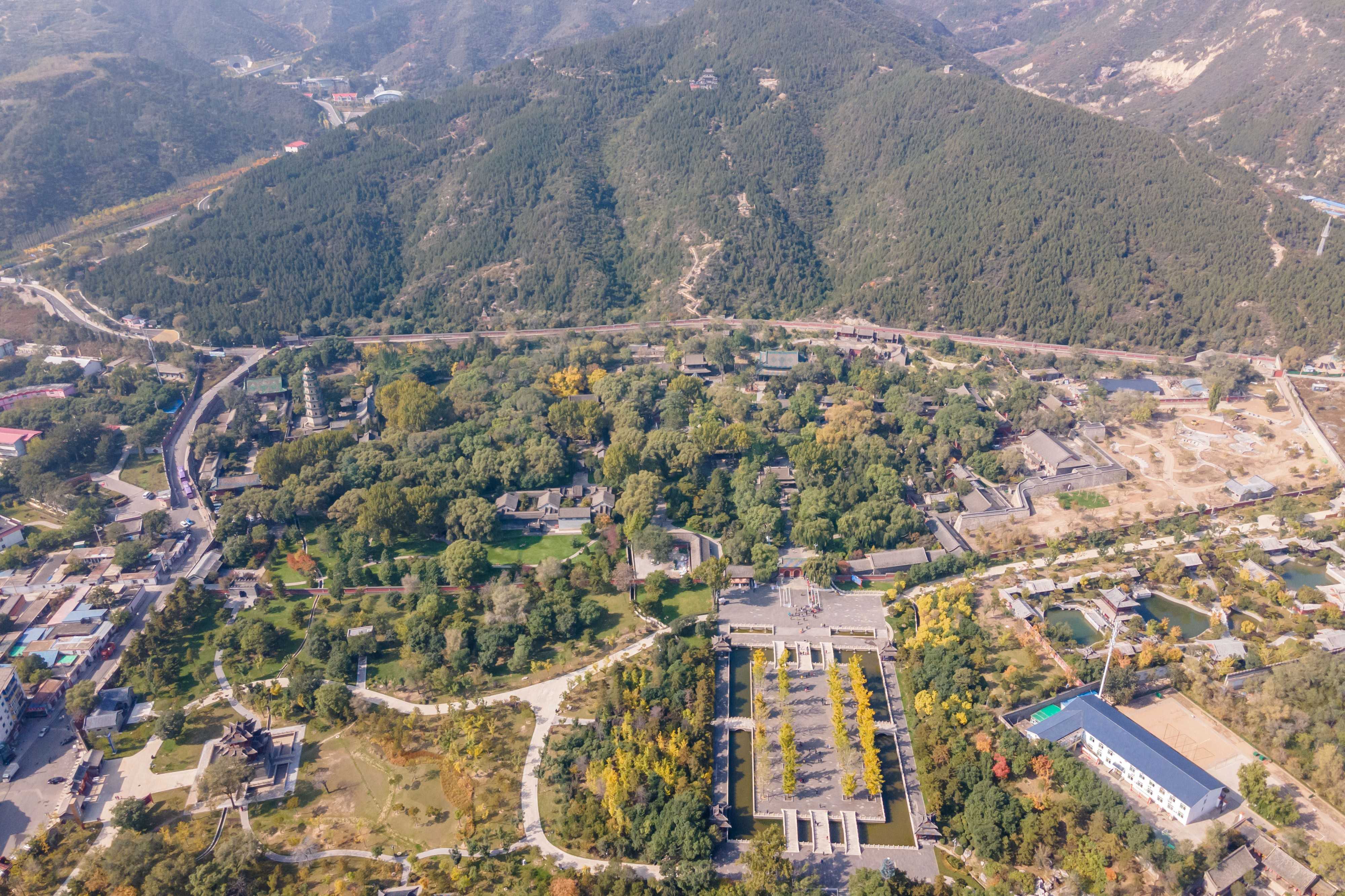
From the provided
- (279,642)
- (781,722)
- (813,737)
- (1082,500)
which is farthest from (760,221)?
(279,642)

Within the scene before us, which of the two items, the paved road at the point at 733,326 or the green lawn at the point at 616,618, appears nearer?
the green lawn at the point at 616,618

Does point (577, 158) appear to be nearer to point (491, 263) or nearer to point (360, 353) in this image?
point (491, 263)

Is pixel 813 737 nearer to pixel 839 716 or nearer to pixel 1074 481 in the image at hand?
pixel 839 716

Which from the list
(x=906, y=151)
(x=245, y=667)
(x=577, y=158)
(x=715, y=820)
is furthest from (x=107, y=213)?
(x=715, y=820)

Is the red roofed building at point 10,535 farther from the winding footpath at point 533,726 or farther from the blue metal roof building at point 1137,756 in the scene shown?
the blue metal roof building at point 1137,756

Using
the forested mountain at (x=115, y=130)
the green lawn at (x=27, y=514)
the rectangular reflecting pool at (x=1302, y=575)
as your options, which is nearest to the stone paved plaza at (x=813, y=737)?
the rectangular reflecting pool at (x=1302, y=575)

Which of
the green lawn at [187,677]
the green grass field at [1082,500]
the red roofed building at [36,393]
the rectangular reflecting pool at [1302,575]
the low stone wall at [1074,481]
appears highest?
the red roofed building at [36,393]

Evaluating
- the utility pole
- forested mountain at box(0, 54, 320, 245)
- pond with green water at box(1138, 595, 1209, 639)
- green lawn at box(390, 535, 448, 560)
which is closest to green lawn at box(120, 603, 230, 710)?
green lawn at box(390, 535, 448, 560)
